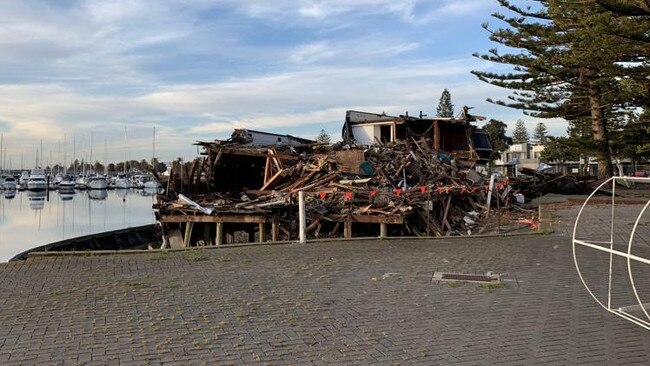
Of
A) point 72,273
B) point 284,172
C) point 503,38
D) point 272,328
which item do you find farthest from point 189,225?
point 503,38

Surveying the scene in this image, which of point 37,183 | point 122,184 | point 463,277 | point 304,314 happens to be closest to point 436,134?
point 463,277

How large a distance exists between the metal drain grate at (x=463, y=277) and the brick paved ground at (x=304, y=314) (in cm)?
27

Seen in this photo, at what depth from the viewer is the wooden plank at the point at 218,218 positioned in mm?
16750

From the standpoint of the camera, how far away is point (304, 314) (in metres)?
6.51

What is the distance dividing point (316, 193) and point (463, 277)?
9462 mm

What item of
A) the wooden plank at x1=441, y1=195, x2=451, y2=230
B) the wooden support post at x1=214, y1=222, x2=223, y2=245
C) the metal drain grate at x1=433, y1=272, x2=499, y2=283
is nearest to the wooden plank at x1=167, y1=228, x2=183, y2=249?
the wooden support post at x1=214, y1=222, x2=223, y2=245

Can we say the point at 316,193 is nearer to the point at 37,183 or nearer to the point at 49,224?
the point at 49,224

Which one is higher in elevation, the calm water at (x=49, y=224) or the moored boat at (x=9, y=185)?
the moored boat at (x=9, y=185)

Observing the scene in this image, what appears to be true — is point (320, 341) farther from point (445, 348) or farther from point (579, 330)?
point (579, 330)

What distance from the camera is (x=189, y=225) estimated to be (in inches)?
704

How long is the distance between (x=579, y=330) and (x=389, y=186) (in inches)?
533

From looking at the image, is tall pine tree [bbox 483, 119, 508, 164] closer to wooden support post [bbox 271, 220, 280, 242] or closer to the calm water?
the calm water

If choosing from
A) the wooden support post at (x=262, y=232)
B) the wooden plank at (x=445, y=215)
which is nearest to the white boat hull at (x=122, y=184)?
the wooden support post at (x=262, y=232)

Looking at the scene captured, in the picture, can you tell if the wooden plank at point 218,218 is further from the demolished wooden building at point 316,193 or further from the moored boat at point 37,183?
the moored boat at point 37,183
